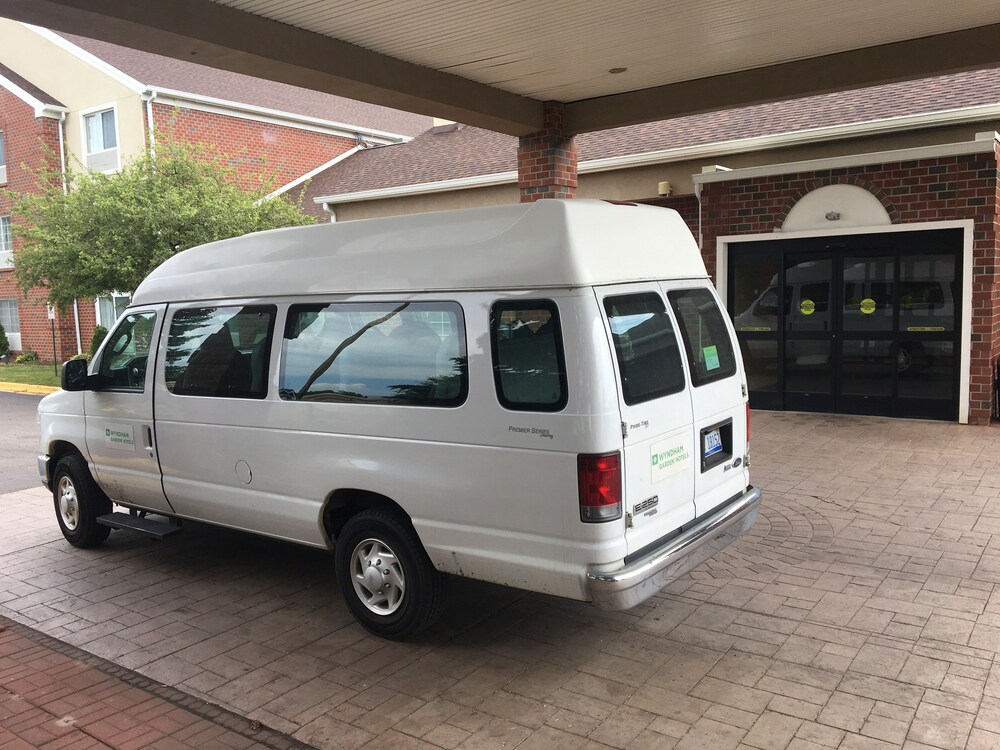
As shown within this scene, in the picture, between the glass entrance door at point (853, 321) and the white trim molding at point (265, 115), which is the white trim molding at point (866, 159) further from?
the white trim molding at point (265, 115)

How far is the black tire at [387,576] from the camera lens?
456cm

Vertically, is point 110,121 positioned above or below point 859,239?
above

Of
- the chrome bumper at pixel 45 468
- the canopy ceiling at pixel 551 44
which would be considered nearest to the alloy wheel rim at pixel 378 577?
the chrome bumper at pixel 45 468

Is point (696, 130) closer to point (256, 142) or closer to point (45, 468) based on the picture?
point (45, 468)

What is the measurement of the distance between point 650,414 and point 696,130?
36.8ft

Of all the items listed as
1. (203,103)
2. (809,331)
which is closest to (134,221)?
(203,103)

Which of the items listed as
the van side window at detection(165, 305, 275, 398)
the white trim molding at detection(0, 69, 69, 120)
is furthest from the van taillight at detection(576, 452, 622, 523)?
the white trim molding at detection(0, 69, 69, 120)

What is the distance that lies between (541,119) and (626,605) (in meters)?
7.20

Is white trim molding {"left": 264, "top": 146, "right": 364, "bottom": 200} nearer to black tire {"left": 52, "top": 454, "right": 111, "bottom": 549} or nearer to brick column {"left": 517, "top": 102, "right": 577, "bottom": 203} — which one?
brick column {"left": 517, "top": 102, "right": 577, "bottom": 203}

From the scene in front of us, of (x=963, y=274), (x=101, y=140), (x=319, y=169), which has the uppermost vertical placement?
(x=101, y=140)

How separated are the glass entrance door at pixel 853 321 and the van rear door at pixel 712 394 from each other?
6.92m

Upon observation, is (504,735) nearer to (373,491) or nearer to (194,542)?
(373,491)


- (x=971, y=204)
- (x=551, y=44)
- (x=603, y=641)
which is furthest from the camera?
(x=971, y=204)

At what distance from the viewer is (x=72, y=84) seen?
936 inches
